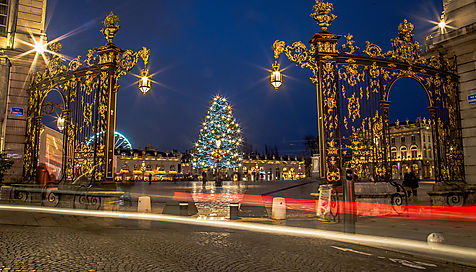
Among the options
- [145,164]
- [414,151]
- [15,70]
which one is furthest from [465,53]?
[145,164]

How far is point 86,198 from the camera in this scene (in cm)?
1410

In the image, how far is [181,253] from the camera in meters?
6.57

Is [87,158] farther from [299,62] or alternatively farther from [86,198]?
[299,62]

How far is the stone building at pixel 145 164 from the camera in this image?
10188 centimetres

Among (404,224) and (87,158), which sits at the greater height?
(87,158)

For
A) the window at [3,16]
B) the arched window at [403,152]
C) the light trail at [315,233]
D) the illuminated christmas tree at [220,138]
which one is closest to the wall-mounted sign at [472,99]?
the light trail at [315,233]

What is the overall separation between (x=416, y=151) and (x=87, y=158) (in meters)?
80.2

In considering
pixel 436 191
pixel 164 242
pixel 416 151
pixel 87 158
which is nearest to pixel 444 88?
pixel 436 191

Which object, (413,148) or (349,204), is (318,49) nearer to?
(349,204)

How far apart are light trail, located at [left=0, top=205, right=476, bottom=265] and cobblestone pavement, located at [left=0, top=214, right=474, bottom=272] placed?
42cm

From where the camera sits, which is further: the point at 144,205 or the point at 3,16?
the point at 3,16

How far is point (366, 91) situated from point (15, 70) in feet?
54.3

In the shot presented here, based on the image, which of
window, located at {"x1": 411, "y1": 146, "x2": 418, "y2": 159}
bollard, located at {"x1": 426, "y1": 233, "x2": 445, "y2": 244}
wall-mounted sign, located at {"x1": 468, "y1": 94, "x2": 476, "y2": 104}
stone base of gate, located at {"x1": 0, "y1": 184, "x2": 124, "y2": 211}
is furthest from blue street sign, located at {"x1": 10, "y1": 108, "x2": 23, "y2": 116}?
window, located at {"x1": 411, "y1": 146, "x2": 418, "y2": 159}

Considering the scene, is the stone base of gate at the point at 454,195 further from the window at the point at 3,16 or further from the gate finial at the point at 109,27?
the window at the point at 3,16
